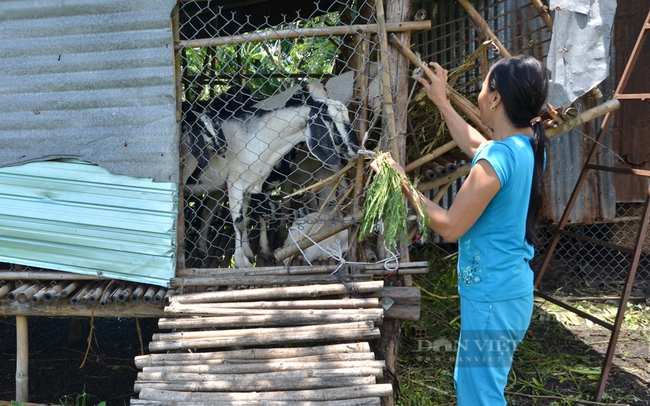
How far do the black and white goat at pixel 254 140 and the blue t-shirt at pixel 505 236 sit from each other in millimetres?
1403

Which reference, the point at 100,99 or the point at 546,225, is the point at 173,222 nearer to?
the point at 100,99

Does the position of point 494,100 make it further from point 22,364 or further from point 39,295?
point 22,364

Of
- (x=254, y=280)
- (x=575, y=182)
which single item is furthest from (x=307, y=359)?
(x=575, y=182)

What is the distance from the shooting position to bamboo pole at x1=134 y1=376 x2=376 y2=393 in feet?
9.83

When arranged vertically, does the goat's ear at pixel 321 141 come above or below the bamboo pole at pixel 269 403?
above

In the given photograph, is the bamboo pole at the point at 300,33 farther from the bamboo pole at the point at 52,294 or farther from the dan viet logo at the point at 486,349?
the dan viet logo at the point at 486,349

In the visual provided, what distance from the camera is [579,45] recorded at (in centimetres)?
332

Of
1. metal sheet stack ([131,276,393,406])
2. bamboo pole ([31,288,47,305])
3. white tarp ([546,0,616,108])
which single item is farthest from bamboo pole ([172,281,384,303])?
white tarp ([546,0,616,108])

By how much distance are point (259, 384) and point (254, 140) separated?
1.78 metres

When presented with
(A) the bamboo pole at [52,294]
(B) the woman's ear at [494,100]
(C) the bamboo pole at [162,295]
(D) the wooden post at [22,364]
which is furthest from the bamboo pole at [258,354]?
(B) the woman's ear at [494,100]

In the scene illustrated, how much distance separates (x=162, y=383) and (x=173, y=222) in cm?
95

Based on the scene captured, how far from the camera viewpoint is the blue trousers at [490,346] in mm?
2406

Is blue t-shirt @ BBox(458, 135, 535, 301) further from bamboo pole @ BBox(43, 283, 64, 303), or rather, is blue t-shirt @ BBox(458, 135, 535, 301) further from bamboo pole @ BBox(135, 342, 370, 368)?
bamboo pole @ BBox(43, 283, 64, 303)

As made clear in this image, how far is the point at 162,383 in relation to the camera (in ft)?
10.0
